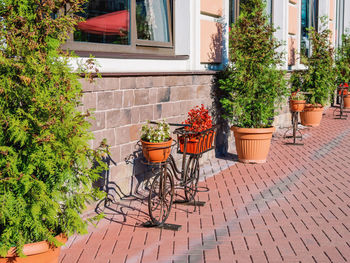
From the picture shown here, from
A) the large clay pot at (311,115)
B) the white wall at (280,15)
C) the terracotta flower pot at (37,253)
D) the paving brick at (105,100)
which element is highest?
the white wall at (280,15)

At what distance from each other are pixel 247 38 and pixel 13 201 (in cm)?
547

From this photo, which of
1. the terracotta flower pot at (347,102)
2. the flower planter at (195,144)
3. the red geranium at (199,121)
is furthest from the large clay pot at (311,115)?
the flower planter at (195,144)

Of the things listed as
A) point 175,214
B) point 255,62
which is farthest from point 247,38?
point 175,214

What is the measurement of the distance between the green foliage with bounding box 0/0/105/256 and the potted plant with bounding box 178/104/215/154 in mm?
2145

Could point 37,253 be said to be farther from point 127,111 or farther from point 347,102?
point 347,102

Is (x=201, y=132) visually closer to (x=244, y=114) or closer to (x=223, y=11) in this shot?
(x=244, y=114)

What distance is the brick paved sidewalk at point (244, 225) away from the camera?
4.00 m

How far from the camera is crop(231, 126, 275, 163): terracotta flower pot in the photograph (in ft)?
24.7

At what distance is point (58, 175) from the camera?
3270mm

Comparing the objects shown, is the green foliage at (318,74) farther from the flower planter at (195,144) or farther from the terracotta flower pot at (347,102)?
the flower planter at (195,144)

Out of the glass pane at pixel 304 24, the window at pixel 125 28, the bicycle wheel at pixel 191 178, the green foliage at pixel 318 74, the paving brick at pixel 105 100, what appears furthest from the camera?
the glass pane at pixel 304 24

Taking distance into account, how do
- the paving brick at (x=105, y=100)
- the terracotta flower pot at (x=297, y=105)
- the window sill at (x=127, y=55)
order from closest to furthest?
the paving brick at (x=105, y=100) → the window sill at (x=127, y=55) → the terracotta flower pot at (x=297, y=105)

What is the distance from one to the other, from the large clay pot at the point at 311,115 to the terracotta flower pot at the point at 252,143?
4459 mm

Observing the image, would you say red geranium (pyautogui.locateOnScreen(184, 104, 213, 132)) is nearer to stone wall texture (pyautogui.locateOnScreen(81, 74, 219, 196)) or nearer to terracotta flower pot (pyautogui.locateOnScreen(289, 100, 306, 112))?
stone wall texture (pyautogui.locateOnScreen(81, 74, 219, 196))
